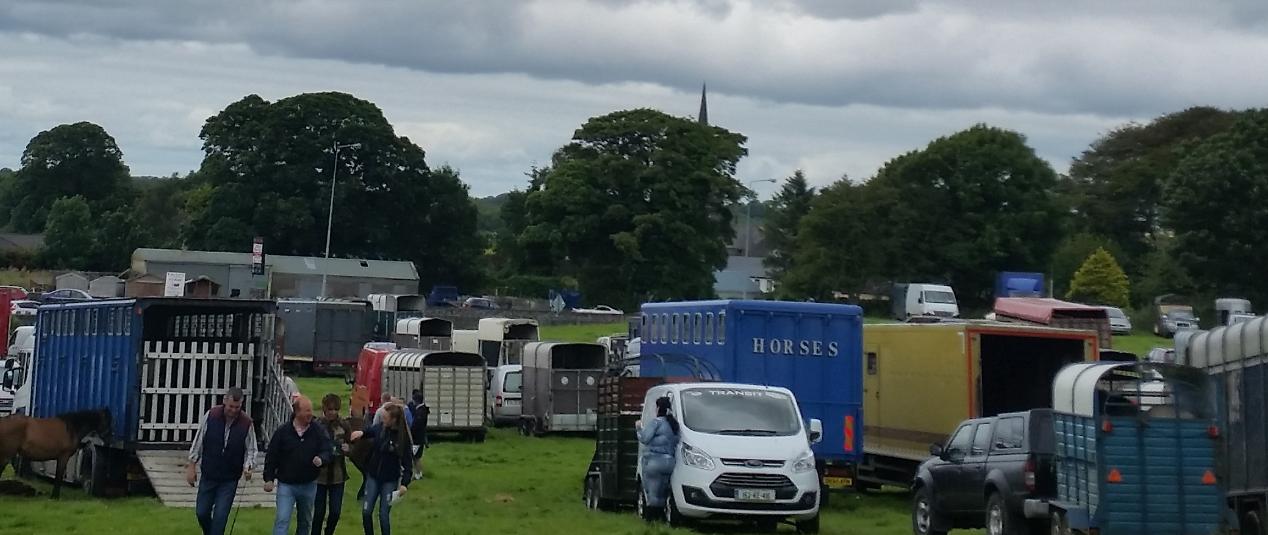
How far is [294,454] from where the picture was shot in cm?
1505

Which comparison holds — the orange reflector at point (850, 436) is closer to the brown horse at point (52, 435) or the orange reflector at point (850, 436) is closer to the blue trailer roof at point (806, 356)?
the blue trailer roof at point (806, 356)

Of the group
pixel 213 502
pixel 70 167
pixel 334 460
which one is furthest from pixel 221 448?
pixel 70 167

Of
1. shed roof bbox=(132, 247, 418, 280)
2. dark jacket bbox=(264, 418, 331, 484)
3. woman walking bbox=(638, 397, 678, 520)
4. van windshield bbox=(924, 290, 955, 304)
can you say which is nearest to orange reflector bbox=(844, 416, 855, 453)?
woman walking bbox=(638, 397, 678, 520)

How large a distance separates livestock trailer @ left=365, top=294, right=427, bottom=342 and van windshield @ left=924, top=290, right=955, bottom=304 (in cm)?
2046

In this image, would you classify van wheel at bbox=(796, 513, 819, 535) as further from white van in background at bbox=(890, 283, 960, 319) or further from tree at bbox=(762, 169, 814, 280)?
tree at bbox=(762, 169, 814, 280)

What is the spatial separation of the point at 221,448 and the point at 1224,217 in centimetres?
6696

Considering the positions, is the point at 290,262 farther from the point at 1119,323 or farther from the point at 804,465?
the point at 804,465

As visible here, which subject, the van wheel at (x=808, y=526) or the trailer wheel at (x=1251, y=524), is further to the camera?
the van wheel at (x=808, y=526)

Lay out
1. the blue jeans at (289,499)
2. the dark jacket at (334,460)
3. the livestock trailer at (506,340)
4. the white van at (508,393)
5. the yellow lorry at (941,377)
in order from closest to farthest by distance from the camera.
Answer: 1. the blue jeans at (289,499)
2. the dark jacket at (334,460)
3. the yellow lorry at (941,377)
4. the white van at (508,393)
5. the livestock trailer at (506,340)

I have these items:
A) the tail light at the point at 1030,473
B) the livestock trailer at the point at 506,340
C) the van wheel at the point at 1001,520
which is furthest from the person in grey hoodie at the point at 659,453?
the livestock trailer at the point at 506,340

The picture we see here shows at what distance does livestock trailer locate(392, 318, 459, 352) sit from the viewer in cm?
5262

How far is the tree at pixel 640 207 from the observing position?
8738 cm

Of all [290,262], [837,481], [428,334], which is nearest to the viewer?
[837,481]

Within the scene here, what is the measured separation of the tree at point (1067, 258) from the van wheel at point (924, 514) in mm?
68400
